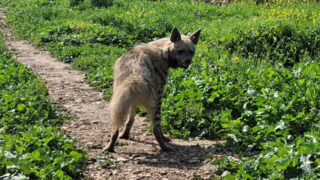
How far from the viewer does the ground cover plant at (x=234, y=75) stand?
4.26 metres

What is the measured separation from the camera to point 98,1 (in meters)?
17.4

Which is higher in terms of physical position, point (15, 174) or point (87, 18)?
point (87, 18)

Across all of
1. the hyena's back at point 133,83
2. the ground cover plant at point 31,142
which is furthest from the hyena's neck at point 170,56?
the ground cover plant at point 31,142

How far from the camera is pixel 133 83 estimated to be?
4703 mm

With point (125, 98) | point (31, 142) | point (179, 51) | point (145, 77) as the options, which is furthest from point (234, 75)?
point (31, 142)

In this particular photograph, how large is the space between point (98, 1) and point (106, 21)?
4.27 m

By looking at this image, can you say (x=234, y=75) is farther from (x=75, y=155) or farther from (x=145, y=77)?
(x=75, y=155)

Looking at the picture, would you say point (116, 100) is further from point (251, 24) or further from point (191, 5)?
point (191, 5)

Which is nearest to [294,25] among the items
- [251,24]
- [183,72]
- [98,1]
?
[251,24]

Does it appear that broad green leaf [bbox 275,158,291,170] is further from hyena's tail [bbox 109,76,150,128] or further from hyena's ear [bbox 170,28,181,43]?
hyena's ear [bbox 170,28,181,43]

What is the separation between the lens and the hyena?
181 inches

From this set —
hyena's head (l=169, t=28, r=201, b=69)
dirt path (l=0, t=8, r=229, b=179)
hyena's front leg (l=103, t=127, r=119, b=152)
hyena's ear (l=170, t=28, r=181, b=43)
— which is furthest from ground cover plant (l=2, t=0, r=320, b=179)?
hyena's front leg (l=103, t=127, r=119, b=152)

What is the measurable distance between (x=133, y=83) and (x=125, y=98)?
28cm

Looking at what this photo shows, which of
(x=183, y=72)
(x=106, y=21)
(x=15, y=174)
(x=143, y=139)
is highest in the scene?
(x=106, y=21)
